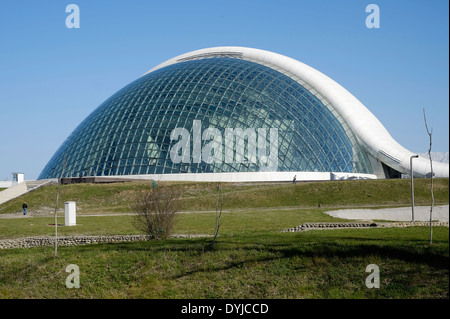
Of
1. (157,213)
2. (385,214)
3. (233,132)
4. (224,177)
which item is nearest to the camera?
(157,213)

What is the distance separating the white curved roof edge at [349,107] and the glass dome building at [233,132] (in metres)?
0.15

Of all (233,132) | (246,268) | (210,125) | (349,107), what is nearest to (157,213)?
(246,268)

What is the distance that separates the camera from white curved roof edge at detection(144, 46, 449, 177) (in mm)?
57203

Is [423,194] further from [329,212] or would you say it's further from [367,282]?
[367,282]

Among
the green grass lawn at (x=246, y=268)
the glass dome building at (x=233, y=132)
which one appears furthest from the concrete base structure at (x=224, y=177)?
the green grass lawn at (x=246, y=268)

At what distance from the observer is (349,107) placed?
212ft

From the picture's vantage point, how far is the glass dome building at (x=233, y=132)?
178 feet

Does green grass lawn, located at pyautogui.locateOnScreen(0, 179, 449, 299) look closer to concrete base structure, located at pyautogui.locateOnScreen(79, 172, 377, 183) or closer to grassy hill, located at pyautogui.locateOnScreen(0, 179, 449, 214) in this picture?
grassy hill, located at pyautogui.locateOnScreen(0, 179, 449, 214)

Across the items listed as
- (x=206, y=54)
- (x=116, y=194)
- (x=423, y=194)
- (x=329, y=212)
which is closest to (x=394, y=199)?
(x=423, y=194)

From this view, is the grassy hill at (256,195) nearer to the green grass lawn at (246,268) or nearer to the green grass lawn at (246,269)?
the green grass lawn at (246,268)

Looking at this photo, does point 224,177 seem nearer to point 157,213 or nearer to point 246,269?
point 157,213

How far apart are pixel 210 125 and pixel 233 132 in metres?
2.75

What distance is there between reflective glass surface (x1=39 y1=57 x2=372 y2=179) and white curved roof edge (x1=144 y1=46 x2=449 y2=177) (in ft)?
4.94
